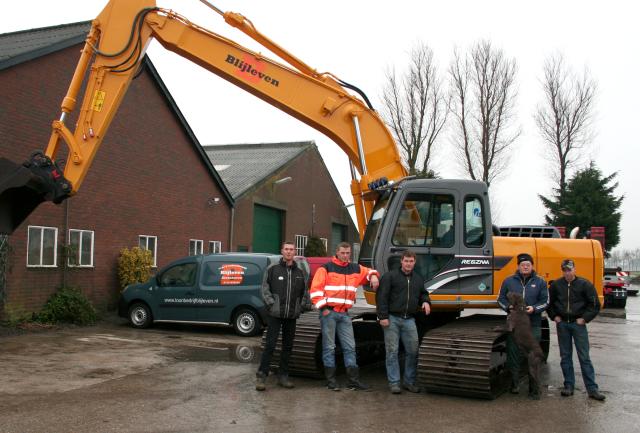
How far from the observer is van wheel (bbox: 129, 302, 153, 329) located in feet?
47.2

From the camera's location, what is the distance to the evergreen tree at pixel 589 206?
108 ft

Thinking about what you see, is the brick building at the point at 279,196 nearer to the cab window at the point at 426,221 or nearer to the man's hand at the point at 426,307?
the cab window at the point at 426,221

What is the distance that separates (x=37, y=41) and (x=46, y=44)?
3.50ft

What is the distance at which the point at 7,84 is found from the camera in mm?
13680

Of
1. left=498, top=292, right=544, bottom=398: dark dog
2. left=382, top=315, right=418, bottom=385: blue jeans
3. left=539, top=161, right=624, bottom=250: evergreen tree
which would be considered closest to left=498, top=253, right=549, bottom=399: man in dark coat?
left=498, top=292, right=544, bottom=398: dark dog

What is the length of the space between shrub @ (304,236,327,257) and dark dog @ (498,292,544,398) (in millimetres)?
21443

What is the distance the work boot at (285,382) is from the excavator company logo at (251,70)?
4.25 m

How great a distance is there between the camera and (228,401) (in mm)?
7410

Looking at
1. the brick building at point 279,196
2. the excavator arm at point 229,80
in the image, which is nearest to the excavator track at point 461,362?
the excavator arm at point 229,80

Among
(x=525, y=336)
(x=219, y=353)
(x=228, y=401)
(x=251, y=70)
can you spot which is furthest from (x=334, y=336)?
(x=251, y=70)

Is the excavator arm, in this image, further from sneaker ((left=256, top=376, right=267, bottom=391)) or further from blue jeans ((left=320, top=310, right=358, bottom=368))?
sneaker ((left=256, top=376, right=267, bottom=391))

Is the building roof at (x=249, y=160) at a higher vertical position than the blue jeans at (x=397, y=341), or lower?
higher

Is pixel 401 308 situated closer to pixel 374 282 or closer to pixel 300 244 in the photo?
pixel 374 282

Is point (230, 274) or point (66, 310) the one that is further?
point (66, 310)
